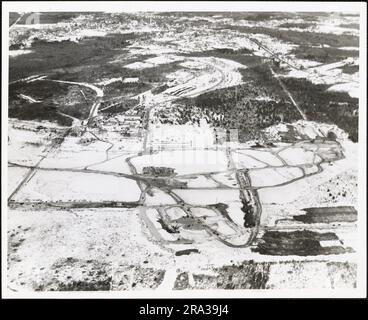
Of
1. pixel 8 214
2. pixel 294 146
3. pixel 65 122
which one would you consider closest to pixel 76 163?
pixel 65 122

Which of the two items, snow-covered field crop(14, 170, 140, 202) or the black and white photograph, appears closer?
the black and white photograph

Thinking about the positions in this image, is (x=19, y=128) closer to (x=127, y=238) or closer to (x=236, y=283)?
(x=127, y=238)

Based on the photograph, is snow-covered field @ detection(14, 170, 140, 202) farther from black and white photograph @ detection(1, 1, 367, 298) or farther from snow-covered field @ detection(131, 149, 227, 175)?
snow-covered field @ detection(131, 149, 227, 175)

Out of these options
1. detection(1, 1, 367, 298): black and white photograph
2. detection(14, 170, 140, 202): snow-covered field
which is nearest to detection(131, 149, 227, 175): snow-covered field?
detection(1, 1, 367, 298): black and white photograph

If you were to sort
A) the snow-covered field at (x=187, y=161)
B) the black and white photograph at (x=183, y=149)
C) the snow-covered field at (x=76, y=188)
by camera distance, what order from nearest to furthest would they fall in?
the black and white photograph at (x=183, y=149), the snow-covered field at (x=76, y=188), the snow-covered field at (x=187, y=161)

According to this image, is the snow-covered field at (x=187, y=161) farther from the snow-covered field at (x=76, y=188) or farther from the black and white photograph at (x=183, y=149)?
the snow-covered field at (x=76, y=188)

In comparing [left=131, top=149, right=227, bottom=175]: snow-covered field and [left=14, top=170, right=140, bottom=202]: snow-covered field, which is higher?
[left=131, top=149, right=227, bottom=175]: snow-covered field

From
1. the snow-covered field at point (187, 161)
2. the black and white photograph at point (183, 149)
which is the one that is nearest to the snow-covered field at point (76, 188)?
the black and white photograph at point (183, 149)

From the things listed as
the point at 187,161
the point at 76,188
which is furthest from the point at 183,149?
the point at 76,188
